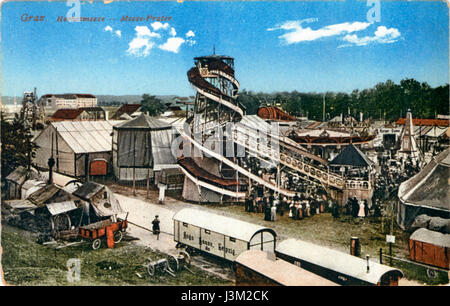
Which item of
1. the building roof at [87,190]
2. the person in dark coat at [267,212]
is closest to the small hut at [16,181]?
the building roof at [87,190]

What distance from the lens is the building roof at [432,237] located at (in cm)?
687

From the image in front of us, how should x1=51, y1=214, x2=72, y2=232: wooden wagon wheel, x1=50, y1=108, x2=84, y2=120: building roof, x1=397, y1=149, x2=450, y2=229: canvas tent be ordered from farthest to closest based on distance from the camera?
x1=50, y1=108, x2=84, y2=120: building roof
x1=51, y1=214, x2=72, y2=232: wooden wagon wheel
x1=397, y1=149, x2=450, y2=229: canvas tent

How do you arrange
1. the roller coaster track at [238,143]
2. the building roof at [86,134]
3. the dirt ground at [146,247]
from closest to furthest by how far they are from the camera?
the dirt ground at [146,247], the roller coaster track at [238,143], the building roof at [86,134]

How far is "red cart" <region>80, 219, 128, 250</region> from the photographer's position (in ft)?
25.1

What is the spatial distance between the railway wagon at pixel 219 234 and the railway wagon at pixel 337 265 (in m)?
0.38

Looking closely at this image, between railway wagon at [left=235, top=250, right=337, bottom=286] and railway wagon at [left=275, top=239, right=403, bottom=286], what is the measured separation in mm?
144

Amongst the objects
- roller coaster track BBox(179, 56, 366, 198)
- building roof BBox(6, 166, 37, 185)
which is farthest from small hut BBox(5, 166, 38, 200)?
roller coaster track BBox(179, 56, 366, 198)

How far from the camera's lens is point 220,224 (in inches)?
283

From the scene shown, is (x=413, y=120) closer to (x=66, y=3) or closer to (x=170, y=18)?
(x=170, y=18)

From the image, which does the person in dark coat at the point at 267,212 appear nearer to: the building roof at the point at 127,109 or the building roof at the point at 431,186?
the building roof at the point at 431,186

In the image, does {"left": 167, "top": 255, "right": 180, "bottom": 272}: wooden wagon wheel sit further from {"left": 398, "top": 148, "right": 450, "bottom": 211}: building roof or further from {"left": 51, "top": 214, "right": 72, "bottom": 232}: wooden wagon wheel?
{"left": 398, "top": 148, "right": 450, "bottom": 211}: building roof

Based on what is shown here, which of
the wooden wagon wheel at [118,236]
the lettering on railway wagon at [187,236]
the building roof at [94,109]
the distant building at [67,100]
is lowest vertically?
the wooden wagon wheel at [118,236]

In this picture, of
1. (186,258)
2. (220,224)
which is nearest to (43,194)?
(186,258)

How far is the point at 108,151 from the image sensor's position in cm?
830
